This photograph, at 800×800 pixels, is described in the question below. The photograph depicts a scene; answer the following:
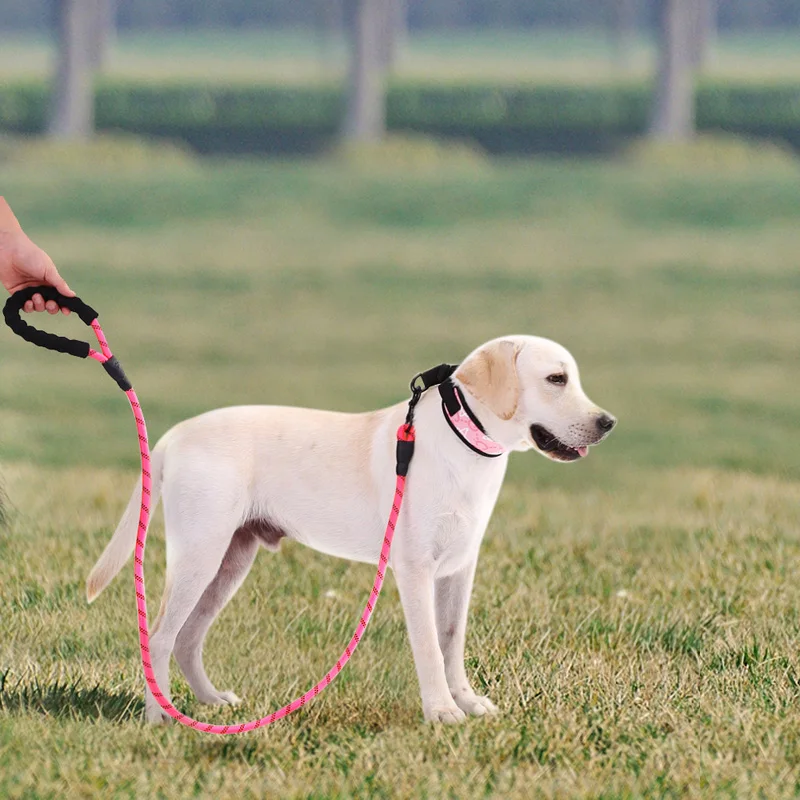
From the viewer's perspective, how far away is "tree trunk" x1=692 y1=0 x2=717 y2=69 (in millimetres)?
24106

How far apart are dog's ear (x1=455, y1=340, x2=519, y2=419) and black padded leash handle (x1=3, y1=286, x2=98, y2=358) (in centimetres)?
111

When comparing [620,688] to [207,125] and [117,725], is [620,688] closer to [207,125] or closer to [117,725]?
[117,725]

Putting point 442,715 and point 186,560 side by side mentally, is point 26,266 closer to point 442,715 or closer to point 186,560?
point 186,560

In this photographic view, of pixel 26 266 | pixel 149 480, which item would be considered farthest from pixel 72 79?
pixel 149 480

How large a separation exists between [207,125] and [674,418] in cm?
1513

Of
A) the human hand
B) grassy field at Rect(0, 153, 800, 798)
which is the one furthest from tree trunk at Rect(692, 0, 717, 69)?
the human hand

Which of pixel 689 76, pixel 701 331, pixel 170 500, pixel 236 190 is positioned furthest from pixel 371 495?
pixel 689 76

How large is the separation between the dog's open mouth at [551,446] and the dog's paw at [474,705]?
0.83 meters

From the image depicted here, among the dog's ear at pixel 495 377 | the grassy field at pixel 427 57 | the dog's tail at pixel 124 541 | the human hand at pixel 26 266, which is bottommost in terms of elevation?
the dog's tail at pixel 124 541

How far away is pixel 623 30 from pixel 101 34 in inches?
391

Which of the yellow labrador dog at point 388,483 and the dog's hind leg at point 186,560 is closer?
the yellow labrador dog at point 388,483

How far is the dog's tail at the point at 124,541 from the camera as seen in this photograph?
162 inches

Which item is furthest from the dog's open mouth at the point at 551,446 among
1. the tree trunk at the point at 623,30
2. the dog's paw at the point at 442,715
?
the tree trunk at the point at 623,30

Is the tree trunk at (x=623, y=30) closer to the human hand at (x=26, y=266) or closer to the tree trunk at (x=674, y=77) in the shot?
the tree trunk at (x=674, y=77)
